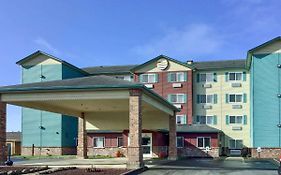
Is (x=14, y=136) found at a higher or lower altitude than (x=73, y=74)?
lower

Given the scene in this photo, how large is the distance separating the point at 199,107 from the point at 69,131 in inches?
677

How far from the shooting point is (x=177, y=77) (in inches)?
2157

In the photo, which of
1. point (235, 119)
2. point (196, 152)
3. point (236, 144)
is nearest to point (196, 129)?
point (196, 152)

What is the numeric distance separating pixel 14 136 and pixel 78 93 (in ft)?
150

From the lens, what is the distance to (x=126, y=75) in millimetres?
58875

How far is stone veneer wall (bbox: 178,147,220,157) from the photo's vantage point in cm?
4886

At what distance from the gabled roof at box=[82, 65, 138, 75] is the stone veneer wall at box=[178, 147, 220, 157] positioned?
14.4 m

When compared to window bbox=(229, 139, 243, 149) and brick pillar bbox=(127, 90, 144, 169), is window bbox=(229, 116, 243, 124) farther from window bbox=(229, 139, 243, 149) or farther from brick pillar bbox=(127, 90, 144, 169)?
brick pillar bbox=(127, 90, 144, 169)

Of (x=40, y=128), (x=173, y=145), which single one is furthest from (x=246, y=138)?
(x=40, y=128)

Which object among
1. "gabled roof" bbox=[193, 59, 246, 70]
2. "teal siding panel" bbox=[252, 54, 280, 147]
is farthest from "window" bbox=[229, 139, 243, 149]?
"gabled roof" bbox=[193, 59, 246, 70]

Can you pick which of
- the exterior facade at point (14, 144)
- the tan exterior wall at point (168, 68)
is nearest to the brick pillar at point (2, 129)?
the tan exterior wall at point (168, 68)

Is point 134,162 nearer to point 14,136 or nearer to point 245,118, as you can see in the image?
point 245,118

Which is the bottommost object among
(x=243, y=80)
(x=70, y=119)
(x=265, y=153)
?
(x=265, y=153)

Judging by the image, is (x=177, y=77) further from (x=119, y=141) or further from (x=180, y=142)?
(x=119, y=141)
